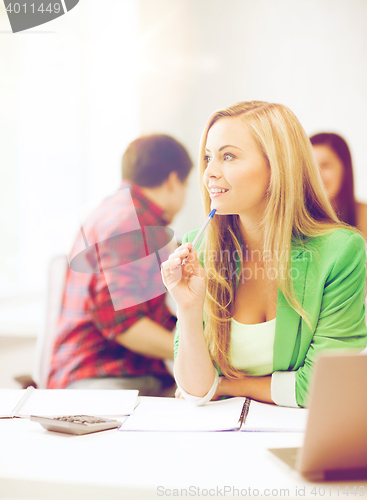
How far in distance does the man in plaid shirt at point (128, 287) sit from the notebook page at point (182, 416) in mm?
611

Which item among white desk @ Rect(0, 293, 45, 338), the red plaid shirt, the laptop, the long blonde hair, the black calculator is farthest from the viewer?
white desk @ Rect(0, 293, 45, 338)

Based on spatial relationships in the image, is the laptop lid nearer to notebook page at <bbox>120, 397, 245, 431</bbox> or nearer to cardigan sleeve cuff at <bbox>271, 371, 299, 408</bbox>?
notebook page at <bbox>120, 397, 245, 431</bbox>

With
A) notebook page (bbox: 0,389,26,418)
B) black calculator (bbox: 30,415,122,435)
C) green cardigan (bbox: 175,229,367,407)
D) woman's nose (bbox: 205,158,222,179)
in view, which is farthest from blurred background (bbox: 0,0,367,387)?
black calculator (bbox: 30,415,122,435)

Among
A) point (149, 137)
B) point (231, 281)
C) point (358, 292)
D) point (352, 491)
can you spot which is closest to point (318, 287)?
point (358, 292)

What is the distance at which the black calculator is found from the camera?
2.86 feet

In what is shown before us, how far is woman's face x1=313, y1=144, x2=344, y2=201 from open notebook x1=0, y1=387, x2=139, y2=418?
1.04 meters

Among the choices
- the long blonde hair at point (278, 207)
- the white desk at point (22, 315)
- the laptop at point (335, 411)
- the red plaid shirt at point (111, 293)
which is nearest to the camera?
the laptop at point (335, 411)

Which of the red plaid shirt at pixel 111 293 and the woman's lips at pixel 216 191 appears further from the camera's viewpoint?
the red plaid shirt at pixel 111 293

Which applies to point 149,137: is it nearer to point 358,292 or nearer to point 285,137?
point 285,137

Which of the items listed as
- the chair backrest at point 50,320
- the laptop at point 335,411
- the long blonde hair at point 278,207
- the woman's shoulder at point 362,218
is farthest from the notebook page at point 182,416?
the woman's shoulder at point 362,218

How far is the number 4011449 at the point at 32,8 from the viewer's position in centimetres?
185

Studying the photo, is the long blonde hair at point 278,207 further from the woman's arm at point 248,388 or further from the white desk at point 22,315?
the white desk at point 22,315

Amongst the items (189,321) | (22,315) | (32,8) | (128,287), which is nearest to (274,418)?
(189,321)

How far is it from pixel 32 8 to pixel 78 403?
5.41 ft
